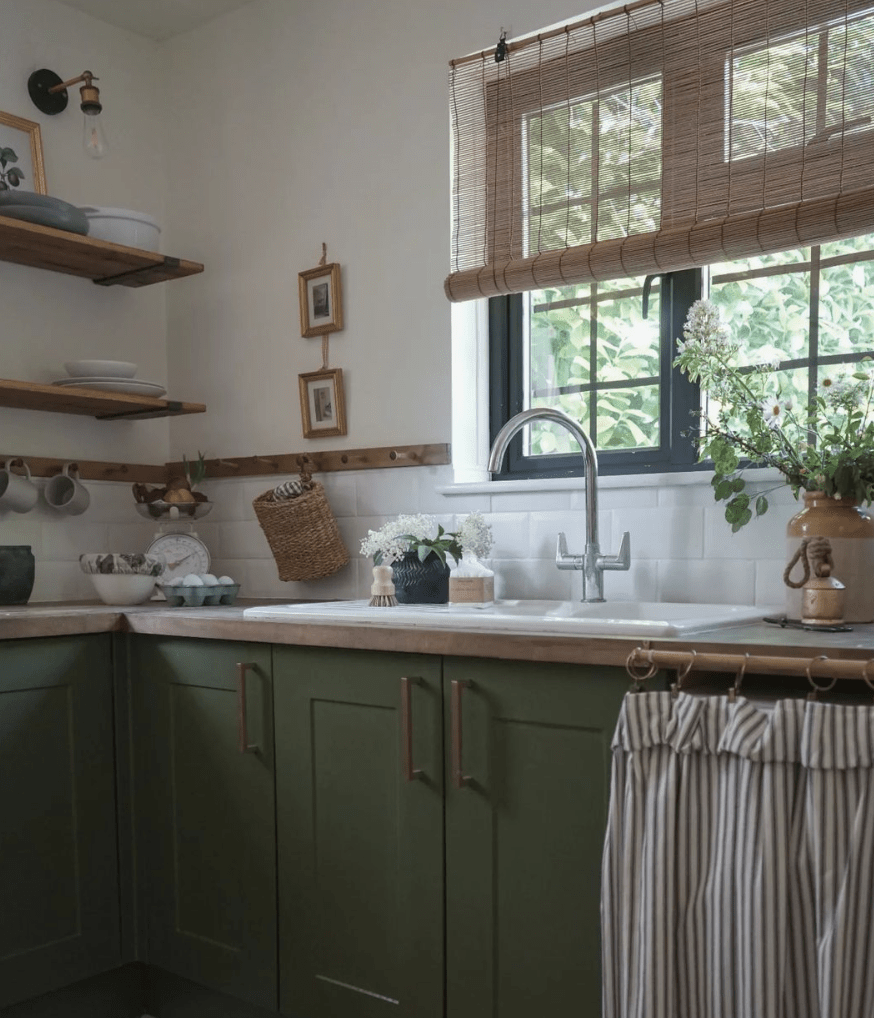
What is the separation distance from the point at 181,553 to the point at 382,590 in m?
0.82

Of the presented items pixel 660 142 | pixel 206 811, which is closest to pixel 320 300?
pixel 660 142

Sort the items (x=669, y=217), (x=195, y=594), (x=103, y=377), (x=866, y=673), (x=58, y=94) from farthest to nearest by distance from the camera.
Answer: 1. (x=58, y=94)
2. (x=103, y=377)
3. (x=195, y=594)
4. (x=669, y=217)
5. (x=866, y=673)

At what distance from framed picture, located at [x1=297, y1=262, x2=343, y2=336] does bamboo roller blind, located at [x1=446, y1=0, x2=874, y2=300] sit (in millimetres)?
399

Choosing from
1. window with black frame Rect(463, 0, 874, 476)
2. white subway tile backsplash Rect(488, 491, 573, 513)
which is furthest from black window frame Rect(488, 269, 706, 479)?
white subway tile backsplash Rect(488, 491, 573, 513)

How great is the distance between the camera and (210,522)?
3.27 metres

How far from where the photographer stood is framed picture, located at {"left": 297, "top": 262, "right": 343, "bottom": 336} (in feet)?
9.61

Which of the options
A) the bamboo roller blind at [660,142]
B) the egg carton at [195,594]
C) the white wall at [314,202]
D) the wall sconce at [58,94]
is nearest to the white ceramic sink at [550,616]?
the egg carton at [195,594]

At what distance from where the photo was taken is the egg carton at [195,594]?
2.72 metres

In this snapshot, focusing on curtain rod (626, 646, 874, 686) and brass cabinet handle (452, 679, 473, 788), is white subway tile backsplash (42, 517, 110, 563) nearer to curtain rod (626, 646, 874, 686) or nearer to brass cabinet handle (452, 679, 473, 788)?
brass cabinet handle (452, 679, 473, 788)

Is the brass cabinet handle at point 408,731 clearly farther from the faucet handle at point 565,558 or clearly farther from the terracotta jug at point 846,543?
the terracotta jug at point 846,543

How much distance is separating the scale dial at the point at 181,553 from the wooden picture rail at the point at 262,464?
0.27 metres

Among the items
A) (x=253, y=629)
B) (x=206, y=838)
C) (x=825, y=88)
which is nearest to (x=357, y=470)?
(x=253, y=629)

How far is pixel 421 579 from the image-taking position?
2.48 metres

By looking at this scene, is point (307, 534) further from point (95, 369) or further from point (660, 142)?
point (660, 142)
